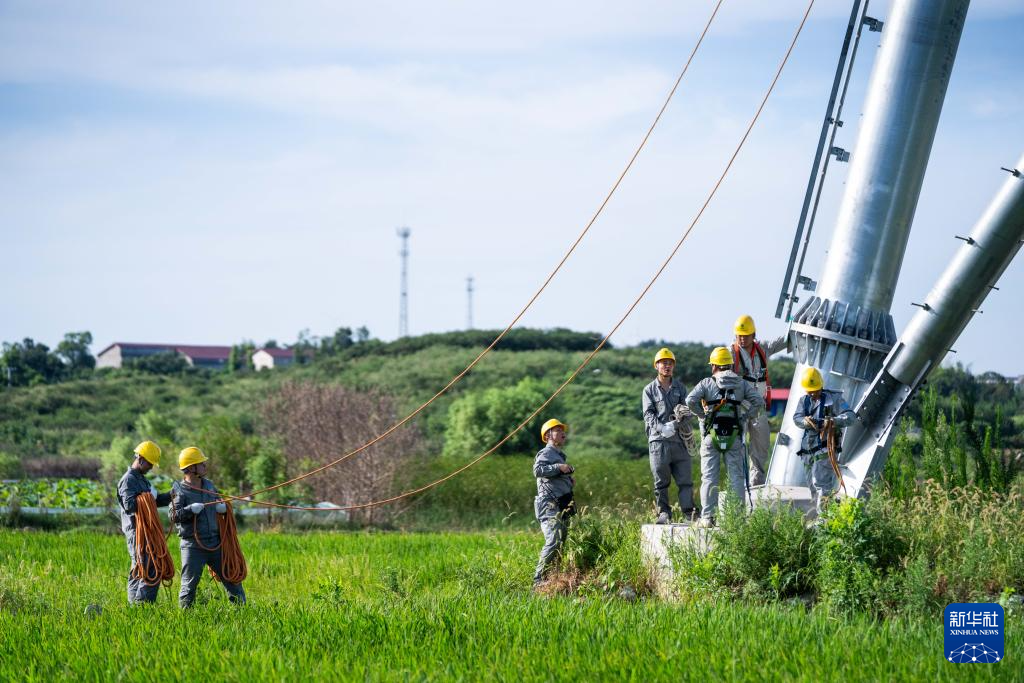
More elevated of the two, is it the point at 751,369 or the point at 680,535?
the point at 751,369

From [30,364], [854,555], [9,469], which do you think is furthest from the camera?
[30,364]

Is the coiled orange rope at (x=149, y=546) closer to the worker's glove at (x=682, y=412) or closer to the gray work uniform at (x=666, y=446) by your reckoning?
the gray work uniform at (x=666, y=446)

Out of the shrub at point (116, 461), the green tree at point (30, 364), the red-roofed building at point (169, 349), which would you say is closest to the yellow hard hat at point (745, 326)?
the shrub at point (116, 461)

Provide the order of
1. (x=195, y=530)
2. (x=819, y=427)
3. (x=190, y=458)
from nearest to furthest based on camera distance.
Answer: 1. (x=195, y=530)
2. (x=190, y=458)
3. (x=819, y=427)

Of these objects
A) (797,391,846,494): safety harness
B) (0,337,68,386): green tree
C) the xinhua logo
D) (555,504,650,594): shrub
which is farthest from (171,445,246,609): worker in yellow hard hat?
(0,337,68,386): green tree

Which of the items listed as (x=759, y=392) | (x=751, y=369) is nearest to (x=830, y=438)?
(x=759, y=392)

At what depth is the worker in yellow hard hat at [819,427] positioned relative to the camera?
13203mm

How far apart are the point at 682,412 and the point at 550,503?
1716 millimetres

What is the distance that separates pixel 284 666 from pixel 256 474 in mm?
19078

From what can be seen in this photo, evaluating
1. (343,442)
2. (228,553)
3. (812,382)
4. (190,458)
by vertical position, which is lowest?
(228,553)

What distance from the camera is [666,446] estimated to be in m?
13.6

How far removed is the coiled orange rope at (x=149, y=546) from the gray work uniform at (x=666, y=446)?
5.16 meters

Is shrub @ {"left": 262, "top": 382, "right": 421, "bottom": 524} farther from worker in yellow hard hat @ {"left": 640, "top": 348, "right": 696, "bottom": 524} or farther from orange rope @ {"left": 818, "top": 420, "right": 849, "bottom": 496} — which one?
orange rope @ {"left": 818, "top": 420, "right": 849, "bottom": 496}

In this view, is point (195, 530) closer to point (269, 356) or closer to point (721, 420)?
point (721, 420)
